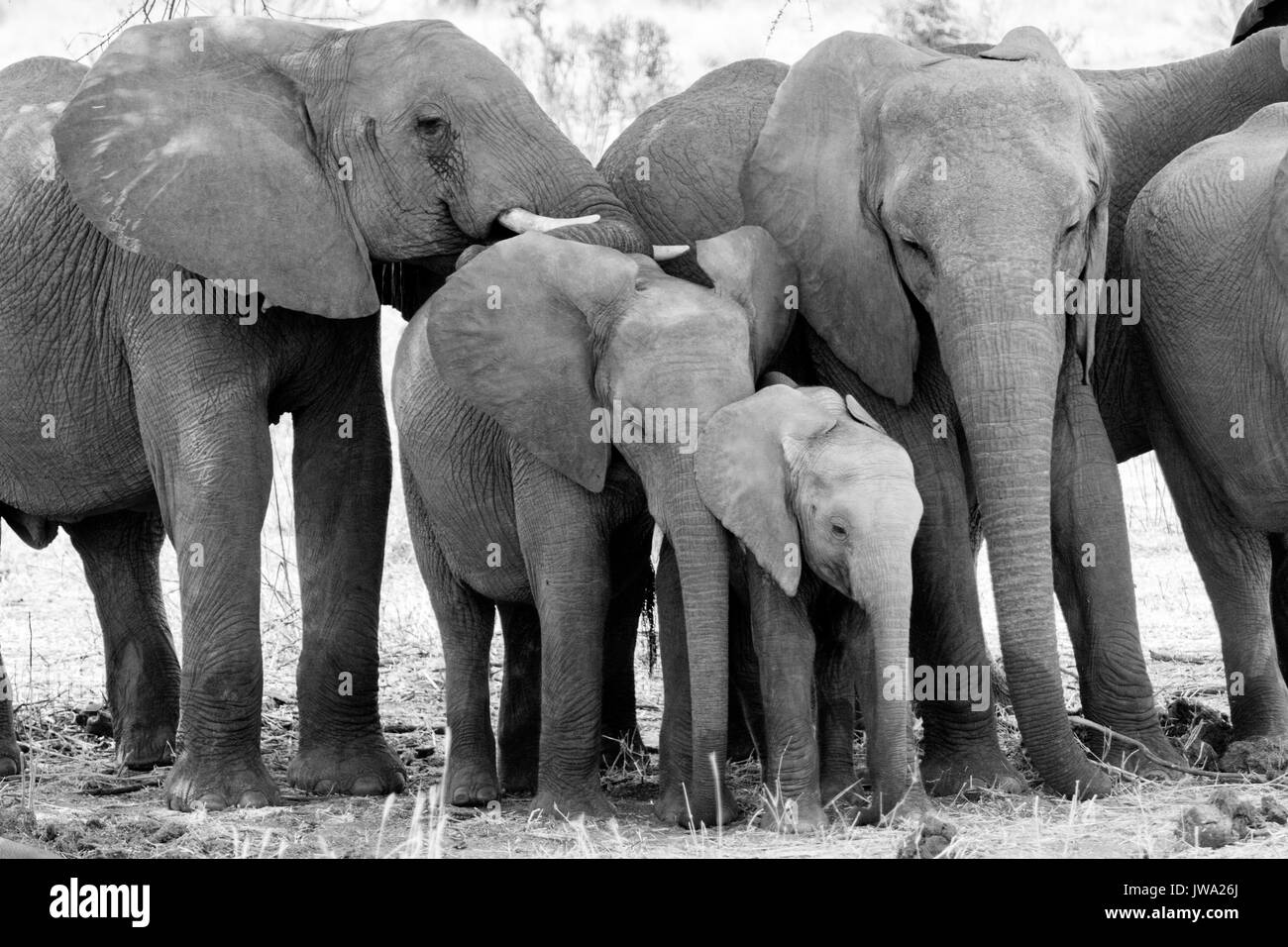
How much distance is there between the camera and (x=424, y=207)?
636 centimetres

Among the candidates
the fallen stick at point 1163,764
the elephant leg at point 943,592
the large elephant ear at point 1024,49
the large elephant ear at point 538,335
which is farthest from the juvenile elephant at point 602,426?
the fallen stick at point 1163,764

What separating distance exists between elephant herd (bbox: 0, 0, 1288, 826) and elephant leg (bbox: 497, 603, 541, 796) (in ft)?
0.04

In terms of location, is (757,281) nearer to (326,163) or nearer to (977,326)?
(977,326)

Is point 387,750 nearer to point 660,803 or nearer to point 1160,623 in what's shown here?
point 660,803

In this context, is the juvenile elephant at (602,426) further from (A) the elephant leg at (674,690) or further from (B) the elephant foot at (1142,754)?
(B) the elephant foot at (1142,754)

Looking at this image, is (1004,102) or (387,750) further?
(387,750)

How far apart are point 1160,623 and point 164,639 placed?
428cm

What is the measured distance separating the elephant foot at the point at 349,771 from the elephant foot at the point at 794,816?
5.39 ft

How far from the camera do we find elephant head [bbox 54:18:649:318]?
248 inches

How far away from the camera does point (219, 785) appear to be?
21.0 feet

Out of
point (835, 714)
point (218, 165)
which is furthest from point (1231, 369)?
point (218, 165)

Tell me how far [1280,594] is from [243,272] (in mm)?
3480

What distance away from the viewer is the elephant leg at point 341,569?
6.89 m
